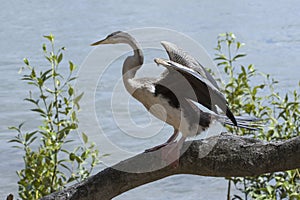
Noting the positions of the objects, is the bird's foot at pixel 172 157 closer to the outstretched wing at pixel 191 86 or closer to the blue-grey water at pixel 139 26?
the outstretched wing at pixel 191 86

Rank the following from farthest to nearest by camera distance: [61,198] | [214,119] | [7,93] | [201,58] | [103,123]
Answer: [7,93], [103,123], [201,58], [214,119], [61,198]

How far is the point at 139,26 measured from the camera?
16.0 ft

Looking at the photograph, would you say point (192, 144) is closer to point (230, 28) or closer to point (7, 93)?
point (7, 93)

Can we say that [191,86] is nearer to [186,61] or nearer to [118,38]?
[186,61]

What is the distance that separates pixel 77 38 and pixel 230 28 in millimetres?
1105

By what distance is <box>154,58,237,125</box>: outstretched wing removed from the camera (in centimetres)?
170

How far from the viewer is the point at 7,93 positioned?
13.3ft

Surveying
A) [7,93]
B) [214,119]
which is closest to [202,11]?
[7,93]

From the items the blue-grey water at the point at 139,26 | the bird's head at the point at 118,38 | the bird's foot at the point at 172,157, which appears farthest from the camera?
the blue-grey water at the point at 139,26

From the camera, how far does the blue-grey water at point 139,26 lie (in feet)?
11.3

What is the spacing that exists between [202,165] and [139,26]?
10.7 feet

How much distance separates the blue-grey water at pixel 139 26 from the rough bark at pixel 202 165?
60.9 inches

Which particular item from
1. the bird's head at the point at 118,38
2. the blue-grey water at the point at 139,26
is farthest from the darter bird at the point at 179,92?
the blue-grey water at the point at 139,26

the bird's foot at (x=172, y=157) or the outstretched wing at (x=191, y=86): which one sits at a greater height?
the outstretched wing at (x=191, y=86)
